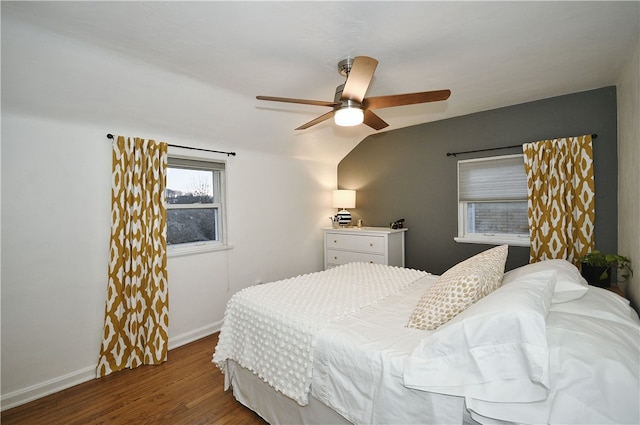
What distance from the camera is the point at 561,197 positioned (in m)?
2.86

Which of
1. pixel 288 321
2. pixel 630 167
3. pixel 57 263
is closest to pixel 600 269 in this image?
pixel 630 167

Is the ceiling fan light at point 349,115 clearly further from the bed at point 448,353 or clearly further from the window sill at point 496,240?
the window sill at point 496,240

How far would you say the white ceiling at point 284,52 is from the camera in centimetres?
162

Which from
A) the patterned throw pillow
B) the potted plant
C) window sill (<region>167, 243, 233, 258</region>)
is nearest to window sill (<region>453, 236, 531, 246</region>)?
the potted plant

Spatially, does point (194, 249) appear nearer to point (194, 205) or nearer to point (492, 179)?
point (194, 205)

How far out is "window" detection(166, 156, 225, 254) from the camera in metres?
3.08

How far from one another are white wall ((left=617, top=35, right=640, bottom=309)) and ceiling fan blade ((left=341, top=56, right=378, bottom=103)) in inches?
68.5

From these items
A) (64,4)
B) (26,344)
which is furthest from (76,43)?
(26,344)

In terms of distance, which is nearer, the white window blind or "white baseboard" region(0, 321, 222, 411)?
"white baseboard" region(0, 321, 222, 411)

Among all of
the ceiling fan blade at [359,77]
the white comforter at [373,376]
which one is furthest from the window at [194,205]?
the white comforter at [373,376]

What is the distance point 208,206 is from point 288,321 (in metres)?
2.09

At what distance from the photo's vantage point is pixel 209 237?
11.2 ft

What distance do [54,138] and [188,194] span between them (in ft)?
3.89

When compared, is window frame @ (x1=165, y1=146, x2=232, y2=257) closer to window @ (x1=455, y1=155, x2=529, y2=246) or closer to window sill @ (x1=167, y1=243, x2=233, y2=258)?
window sill @ (x1=167, y1=243, x2=233, y2=258)
